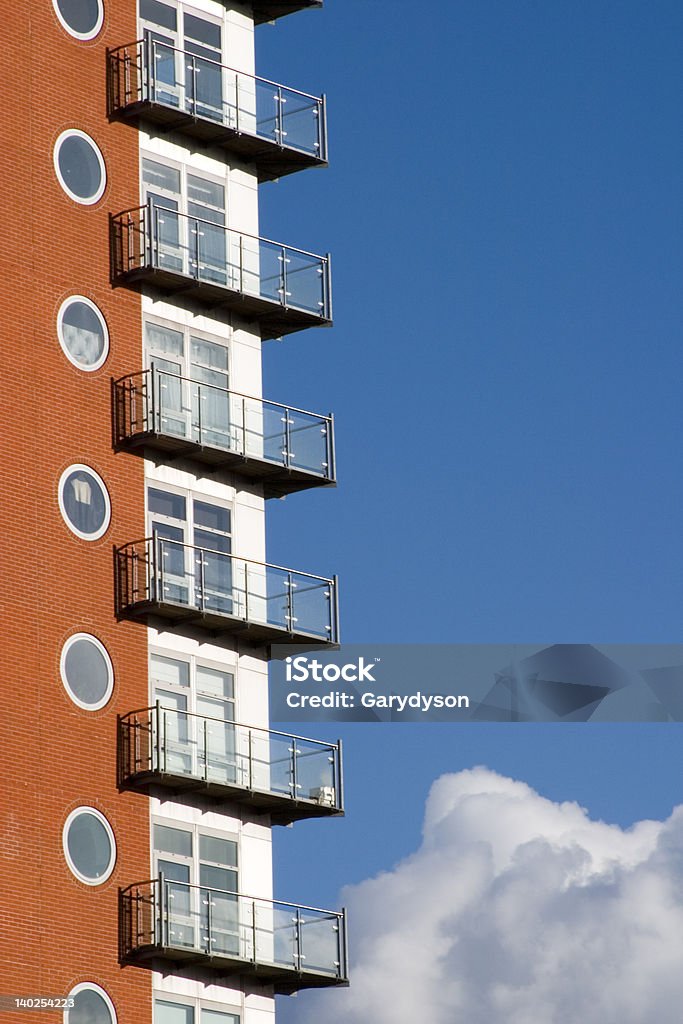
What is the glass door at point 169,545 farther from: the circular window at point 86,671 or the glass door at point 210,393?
the circular window at point 86,671

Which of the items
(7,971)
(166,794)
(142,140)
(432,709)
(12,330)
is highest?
(142,140)

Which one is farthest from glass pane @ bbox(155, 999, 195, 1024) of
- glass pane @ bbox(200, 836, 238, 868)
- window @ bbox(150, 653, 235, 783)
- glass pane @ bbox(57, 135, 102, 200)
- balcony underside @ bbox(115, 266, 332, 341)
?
glass pane @ bbox(57, 135, 102, 200)

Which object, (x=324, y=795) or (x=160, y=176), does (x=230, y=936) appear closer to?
(x=324, y=795)

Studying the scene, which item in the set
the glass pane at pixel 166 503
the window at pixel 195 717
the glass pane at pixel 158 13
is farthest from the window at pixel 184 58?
the window at pixel 195 717

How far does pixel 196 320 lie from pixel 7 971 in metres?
15.1

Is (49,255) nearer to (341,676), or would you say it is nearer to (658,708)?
(341,676)

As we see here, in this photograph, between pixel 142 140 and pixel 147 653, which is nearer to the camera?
pixel 147 653

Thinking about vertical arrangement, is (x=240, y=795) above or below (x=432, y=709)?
below

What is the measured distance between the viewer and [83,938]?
5234 centimetres

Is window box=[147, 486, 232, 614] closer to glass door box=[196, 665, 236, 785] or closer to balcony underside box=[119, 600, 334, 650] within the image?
balcony underside box=[119, 600, 334, 650]

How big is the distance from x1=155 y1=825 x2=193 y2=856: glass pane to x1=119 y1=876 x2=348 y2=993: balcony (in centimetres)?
105

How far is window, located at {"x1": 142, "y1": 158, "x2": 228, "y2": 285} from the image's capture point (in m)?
58.3

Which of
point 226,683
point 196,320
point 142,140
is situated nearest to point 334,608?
point 226,683

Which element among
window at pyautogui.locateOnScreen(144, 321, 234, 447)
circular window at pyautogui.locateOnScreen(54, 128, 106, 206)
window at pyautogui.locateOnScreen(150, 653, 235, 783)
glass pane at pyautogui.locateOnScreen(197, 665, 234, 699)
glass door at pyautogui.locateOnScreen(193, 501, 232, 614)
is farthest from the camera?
circular window at pyautogui.locateOnScreen(54, 128, 106, 206)
